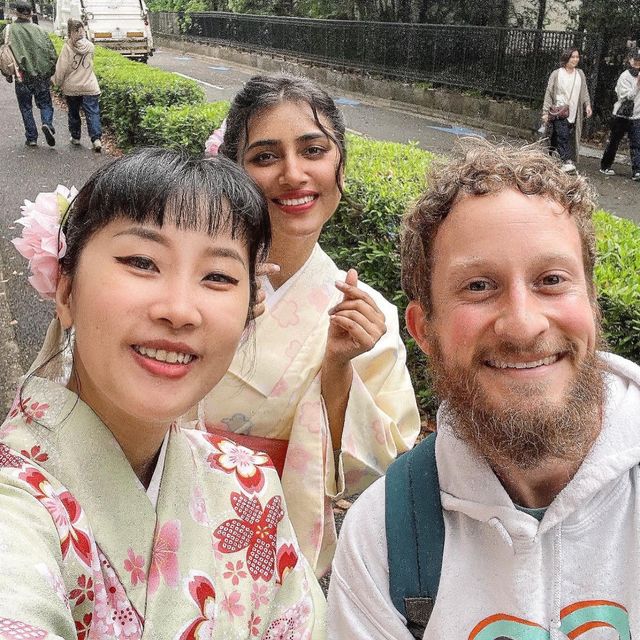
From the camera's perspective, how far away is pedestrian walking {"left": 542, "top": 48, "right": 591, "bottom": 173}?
40.1ft

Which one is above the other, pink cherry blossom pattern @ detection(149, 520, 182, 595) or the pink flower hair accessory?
the pink flower hair accessory

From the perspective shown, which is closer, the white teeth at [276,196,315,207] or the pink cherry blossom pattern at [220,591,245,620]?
the pink cherry blossom pattern at [220,591,245,620]

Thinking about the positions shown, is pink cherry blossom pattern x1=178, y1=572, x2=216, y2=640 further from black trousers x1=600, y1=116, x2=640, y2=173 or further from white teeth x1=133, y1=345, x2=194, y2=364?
black trousers x1=600, y1=116, x2=640, y2=173

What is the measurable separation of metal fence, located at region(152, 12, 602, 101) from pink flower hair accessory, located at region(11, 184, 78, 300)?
15253mm

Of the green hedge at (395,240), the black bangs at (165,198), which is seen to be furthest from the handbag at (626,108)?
the black bangs at (165,198)

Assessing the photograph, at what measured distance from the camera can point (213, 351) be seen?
154 centimetres

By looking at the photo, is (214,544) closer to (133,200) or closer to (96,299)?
(96,299)

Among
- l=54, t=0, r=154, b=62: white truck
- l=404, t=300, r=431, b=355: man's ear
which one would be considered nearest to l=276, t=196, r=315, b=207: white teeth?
l=404, t=300, r=431, b=355: man's ear

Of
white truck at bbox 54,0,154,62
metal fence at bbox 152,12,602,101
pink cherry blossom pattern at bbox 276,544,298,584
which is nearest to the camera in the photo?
pink cherry blossom pattern at bbox 276,544,298,584

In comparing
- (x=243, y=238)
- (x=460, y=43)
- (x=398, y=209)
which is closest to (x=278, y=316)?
(x=243, y=238)

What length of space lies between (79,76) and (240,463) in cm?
1101

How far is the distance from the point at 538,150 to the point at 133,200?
102 cm

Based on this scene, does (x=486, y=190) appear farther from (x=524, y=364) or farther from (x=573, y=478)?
(x=573, y=478)

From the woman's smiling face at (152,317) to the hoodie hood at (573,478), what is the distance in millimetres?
560
